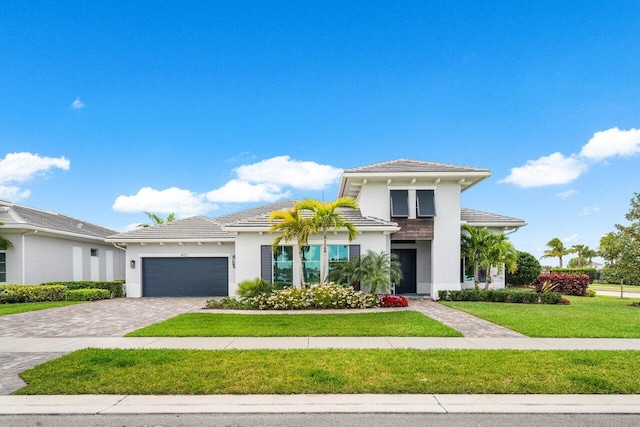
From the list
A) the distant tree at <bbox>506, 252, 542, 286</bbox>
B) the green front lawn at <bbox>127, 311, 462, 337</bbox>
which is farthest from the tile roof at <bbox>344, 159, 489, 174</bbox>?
the distant tree at <bbox>506, 252, 542, 286</bbox>

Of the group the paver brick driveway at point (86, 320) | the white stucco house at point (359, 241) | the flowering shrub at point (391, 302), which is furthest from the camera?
the white stucco house at point (359, 241)

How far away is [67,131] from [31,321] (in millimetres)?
11933

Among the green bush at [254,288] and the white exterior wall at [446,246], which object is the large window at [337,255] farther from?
the white exterior wall at [446,246]

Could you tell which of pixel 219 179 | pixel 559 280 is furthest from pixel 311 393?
pixel 559 280

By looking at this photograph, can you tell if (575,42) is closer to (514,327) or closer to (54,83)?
(514,327)

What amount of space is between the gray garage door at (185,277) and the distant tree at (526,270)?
16117mm

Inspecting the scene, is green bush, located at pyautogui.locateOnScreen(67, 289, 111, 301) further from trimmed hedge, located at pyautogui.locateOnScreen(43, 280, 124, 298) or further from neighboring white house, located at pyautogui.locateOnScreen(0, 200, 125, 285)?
neighboring white house, located at pyautogui.locateOnScreen(0, 200, 125, 285)

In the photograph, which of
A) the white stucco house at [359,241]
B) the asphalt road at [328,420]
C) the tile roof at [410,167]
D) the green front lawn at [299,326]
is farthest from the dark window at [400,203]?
the asphalt road at [328,420]

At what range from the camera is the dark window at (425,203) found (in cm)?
1673

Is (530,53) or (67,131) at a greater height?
(530,53)

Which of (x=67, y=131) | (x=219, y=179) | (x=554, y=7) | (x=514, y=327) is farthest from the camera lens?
(x=219, y=179)

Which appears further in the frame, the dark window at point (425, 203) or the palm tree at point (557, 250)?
the palm tree at point (557, 250)

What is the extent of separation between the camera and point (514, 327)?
974 cm

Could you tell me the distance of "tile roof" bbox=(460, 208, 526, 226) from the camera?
61.5 feet
